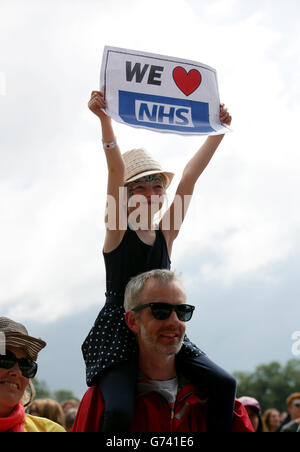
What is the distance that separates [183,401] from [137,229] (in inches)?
48.2

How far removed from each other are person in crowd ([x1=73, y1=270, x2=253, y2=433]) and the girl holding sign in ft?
0.27

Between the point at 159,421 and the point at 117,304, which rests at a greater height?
the point at 117,304

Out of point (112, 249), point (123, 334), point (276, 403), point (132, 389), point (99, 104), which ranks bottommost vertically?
point (132, 389)

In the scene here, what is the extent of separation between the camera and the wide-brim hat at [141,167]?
428 cm

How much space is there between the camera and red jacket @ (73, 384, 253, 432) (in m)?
3.50

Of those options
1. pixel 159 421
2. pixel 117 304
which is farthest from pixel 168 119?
pixel 159 421

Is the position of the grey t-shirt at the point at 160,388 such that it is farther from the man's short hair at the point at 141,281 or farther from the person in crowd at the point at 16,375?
the person in crowd at the point at 16,375

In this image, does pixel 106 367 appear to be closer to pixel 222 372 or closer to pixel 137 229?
pixel 222 372

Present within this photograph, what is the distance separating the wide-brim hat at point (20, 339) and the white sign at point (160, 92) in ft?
5.32

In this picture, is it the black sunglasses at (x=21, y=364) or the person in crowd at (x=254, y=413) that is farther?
the person in crowd at (x=254, y=413)

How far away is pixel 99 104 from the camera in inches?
161

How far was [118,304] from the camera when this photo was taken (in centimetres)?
394

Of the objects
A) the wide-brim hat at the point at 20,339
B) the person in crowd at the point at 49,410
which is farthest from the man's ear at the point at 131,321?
the person in crowd at the point at 49,410

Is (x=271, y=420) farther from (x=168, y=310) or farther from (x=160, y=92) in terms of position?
(x=160, y=92)
